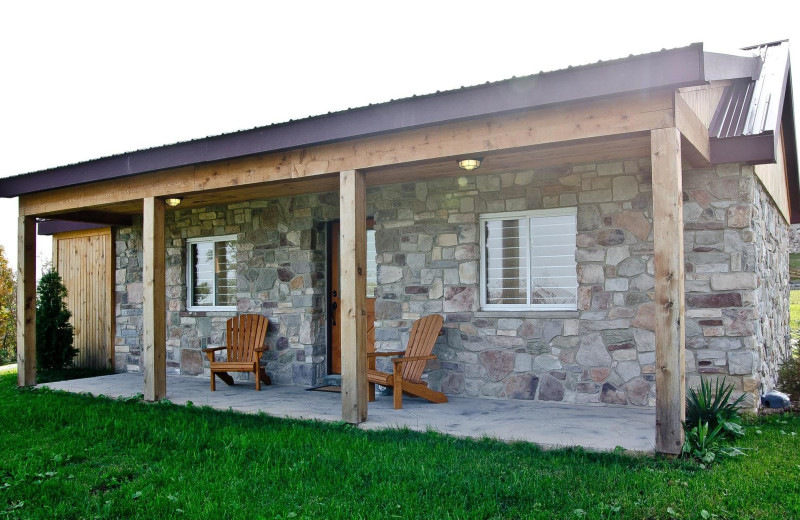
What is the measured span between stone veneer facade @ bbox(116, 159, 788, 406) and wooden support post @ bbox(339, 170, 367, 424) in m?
1.67

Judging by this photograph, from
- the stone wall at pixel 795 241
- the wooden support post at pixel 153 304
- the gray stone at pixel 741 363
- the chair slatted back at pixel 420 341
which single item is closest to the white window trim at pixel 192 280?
the wooden support post at pixel 153 304

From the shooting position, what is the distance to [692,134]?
A: 14.9 ft

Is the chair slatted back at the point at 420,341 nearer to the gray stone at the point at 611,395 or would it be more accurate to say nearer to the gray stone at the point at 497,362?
the gray stone at the point at 497,362

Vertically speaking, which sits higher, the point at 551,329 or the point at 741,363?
the point at 551,329

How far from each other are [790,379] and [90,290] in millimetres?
9680

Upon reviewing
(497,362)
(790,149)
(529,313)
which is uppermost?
(790,149)

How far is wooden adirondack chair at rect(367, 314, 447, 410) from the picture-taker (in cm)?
565

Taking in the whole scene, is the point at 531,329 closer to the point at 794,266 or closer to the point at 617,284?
the point at 617,284

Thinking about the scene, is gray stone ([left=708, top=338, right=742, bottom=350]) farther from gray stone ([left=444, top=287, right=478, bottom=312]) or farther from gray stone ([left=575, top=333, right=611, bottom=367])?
gray stone ([left=444, top=287, right=478, bottom=312])

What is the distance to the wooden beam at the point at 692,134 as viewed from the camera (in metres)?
4.04

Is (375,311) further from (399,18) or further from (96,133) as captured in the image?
(96,133)

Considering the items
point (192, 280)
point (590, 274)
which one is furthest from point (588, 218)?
point (192, 280)

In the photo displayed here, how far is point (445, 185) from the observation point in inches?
261

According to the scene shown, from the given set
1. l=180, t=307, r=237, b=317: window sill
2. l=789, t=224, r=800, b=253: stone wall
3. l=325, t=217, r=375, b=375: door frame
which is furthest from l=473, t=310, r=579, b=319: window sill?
l=789, t=224, r=800, b=253: stone wall
